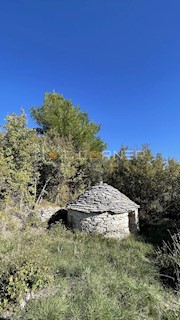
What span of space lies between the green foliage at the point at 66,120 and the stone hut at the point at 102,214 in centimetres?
705

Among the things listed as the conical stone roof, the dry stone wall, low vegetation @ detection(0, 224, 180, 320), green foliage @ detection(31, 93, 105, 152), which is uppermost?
green foliage @ detection(31, 93, 105, 152)

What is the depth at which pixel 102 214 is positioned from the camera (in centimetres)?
985

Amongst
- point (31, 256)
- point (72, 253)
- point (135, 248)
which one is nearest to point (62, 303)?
point (31, 256)

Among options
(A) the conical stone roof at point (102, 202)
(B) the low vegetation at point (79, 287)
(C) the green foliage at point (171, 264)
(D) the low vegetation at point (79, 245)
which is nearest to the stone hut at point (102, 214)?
(A) the conical stone roof at point (102, 202)

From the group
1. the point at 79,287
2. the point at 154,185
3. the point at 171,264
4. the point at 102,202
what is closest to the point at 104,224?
the point at 102,202

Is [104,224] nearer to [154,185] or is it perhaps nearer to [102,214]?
[102,214]

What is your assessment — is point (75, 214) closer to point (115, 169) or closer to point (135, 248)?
point (135, 248)

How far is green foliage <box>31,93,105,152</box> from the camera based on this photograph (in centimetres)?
1725

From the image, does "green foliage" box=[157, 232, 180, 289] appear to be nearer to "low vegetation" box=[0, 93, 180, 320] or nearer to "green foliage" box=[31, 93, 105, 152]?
"low vegetation" box=[0, 93, 180, 320]

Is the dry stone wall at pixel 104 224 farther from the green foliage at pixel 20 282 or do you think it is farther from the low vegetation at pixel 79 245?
the green foliage at pixel 20 282

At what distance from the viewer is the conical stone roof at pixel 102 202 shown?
985 cm

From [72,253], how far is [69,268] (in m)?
1.48

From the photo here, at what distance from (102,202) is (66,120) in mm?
9396

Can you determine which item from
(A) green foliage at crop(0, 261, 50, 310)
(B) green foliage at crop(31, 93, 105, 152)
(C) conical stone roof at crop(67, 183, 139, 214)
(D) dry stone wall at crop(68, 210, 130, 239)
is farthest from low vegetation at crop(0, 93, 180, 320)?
(B) green foliage at crop(31, 93, 105, 152)
